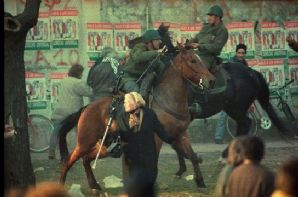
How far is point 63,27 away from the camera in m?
16.9

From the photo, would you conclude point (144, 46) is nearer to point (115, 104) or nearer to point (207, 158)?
point (115, 104)

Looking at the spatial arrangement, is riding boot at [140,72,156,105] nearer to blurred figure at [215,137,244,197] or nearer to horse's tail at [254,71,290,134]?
horse's tail at [254,71,290,134]

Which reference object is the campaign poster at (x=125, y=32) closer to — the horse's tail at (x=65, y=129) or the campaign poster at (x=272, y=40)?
the campaign poster at (x=272, y=40)

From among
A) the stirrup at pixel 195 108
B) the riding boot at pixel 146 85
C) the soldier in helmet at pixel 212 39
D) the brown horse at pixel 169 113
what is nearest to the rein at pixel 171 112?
the brown horse at pixel 169 113

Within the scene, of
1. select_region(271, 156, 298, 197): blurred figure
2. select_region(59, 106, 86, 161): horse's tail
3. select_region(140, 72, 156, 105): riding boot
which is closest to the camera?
select_region(271, 156, 298, 197): blurred figure

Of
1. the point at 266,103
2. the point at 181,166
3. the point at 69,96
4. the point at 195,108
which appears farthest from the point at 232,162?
the point at 69,96

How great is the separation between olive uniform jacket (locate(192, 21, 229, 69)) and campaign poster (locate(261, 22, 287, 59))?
1816 millimetres

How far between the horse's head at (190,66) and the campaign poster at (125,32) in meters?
2.36

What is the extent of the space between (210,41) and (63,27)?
104 inches

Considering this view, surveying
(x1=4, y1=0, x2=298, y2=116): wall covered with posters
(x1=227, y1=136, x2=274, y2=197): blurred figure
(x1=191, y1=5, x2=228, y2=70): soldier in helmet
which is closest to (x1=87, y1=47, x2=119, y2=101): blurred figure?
(x1=4, y1=0, x2=298, y2=116): wall covered with posters

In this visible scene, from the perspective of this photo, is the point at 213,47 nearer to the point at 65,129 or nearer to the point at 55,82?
the point at 65,129

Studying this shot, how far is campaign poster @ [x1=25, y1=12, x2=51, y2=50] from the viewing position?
16.7 m

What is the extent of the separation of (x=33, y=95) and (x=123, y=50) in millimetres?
1687
